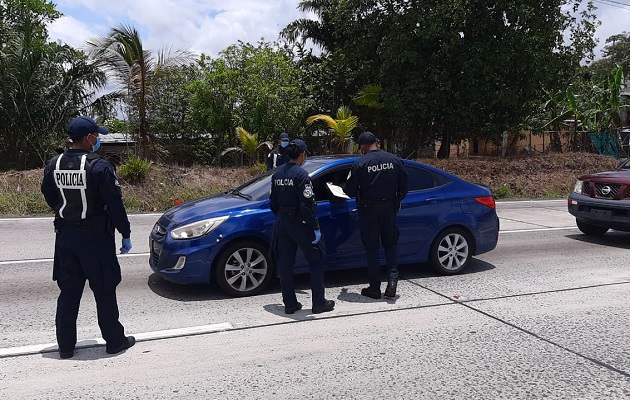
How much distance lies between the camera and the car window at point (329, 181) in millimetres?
6664

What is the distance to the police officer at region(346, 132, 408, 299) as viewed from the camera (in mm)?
6094

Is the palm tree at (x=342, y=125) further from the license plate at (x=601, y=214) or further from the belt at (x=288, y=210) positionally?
the belt at (x=288, y=210)

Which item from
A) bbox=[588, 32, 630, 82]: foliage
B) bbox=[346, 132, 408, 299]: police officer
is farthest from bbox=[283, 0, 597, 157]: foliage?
bbox=[588, 32, 630, 82]: foliage

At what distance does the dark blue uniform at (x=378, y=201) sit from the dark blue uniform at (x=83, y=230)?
260 cm

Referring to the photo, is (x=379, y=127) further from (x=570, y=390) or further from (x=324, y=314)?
(x=570, y=390)

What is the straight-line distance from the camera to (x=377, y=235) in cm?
623

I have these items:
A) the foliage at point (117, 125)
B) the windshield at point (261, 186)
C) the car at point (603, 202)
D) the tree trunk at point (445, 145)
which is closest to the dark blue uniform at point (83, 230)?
the windshield at point (261, 186)

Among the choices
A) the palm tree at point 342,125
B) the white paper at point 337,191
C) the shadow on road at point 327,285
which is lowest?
the shadow on road at point 327,285

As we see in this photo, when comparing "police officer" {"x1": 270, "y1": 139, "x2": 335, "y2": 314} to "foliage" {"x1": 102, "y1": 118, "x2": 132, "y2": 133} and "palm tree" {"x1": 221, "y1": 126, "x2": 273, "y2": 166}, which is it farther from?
"foliage" {"x1": 102, "y1": 118, "x2": 132, "y2": 133}

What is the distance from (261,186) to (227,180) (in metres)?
9.28

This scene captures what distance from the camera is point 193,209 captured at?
21.3 ft

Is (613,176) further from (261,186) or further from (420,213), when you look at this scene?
(261,186)

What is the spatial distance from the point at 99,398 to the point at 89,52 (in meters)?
17.2

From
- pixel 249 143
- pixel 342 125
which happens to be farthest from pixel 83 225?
pixel 342 125
